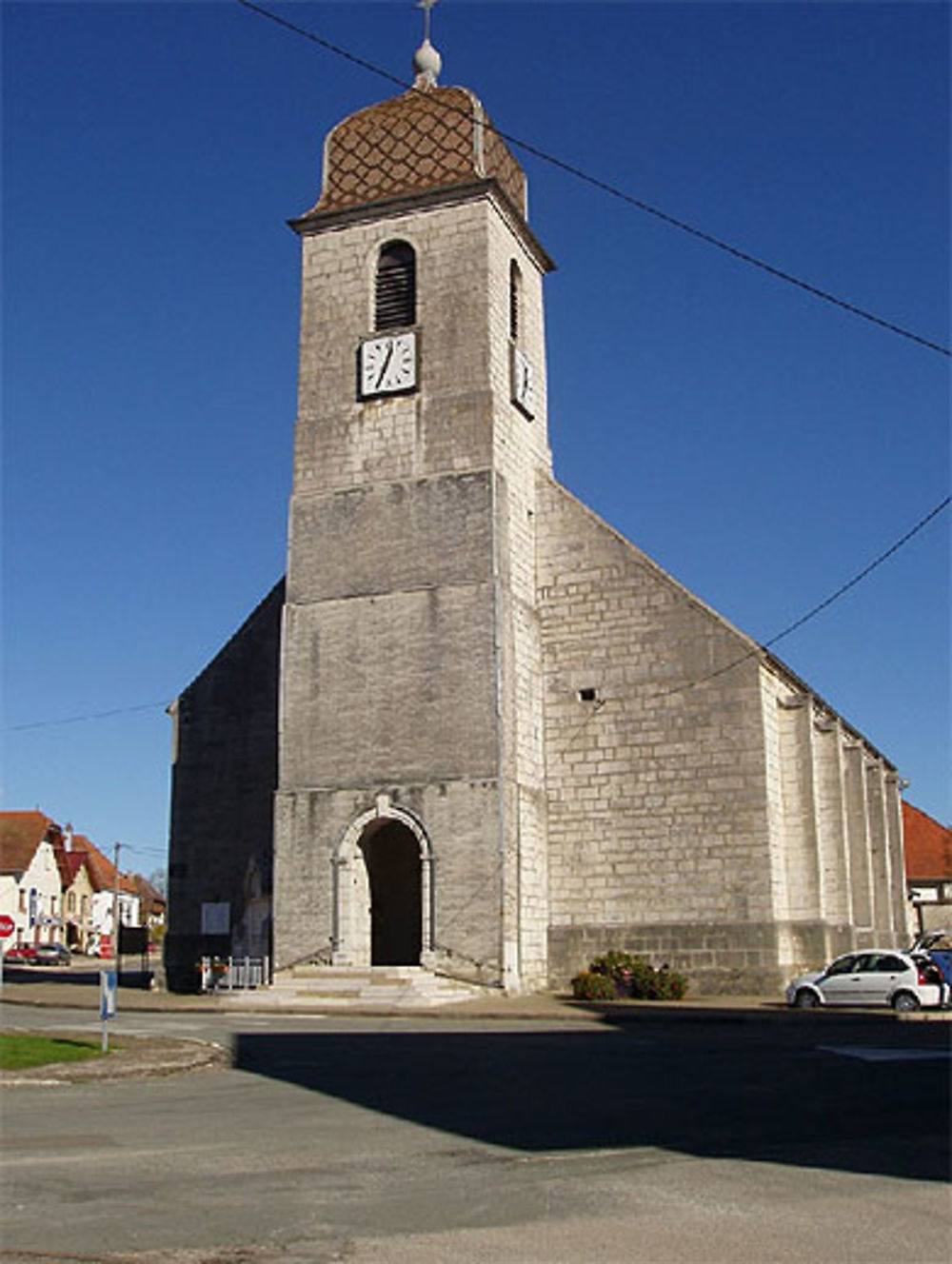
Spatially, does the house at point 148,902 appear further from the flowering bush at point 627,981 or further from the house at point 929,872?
the flowering bush at point 627,981

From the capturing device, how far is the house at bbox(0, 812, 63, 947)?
67188 mm

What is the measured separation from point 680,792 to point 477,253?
40.9 ft

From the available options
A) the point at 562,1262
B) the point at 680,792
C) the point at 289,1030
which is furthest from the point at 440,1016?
the point at 562,1262

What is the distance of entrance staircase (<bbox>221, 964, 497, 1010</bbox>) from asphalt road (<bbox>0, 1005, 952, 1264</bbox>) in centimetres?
852

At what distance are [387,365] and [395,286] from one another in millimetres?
2124

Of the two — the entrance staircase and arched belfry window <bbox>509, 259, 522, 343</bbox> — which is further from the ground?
arched belfry window <bbox>509, 259, 522, 343</bbox>

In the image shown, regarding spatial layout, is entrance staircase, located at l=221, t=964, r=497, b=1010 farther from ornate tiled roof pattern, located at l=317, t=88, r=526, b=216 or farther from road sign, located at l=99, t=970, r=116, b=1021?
ornate tiled roof pattern, located at l=317, t=88, r=526, b=216

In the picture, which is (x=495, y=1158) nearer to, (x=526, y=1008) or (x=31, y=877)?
(x=526, y=1008)

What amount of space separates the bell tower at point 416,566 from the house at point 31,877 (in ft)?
141

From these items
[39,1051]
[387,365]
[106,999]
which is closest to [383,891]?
[387,365]

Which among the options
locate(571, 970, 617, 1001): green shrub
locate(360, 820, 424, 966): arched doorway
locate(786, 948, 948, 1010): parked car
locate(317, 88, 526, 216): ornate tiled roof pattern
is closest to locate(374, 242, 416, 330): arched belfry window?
locate(317, 88, 526, 216): ornate tiled roof pattern

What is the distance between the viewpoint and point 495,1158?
8.45 meters

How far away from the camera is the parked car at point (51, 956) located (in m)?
58.2

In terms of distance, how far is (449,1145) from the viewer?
8.98 metres
